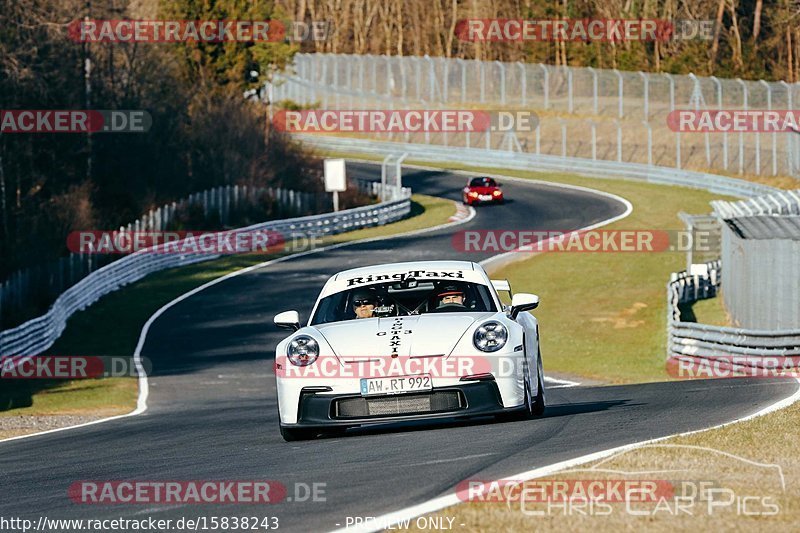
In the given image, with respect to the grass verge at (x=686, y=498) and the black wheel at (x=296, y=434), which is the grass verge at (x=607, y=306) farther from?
the grass verge at (x=686, y=498)

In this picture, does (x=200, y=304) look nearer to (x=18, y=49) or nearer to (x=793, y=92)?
(x=18, y=49)

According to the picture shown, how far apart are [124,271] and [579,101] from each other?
3537 centimetres

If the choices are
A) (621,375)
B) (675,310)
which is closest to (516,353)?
(621,375)

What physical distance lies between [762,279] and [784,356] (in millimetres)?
4287

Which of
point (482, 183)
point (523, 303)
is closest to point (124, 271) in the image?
point (482, 183)

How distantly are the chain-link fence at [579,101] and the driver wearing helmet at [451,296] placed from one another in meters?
42.3

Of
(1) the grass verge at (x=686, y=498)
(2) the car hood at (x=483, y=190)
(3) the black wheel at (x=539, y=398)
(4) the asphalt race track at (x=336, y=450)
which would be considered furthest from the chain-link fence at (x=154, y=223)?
(1) the grass verge at (x=686, y=498)

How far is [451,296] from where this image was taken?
11.8m

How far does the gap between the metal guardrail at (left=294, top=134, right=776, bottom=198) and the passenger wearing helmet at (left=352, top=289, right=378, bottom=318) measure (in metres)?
44.3

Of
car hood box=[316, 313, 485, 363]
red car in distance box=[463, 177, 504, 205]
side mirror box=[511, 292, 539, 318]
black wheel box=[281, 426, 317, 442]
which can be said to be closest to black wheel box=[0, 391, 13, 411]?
black wheel box=[281, 426, 317, 442]

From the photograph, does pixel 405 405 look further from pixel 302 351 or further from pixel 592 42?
pixel 592 42

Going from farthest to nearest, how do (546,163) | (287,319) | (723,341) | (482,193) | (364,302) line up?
(546,163) < (482,193) < (723,341) < (364,302) < (287,319)

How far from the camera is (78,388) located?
88.4ft

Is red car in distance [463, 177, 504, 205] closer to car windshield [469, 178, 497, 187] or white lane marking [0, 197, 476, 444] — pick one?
car windshield [469, 178, 497, 187]
